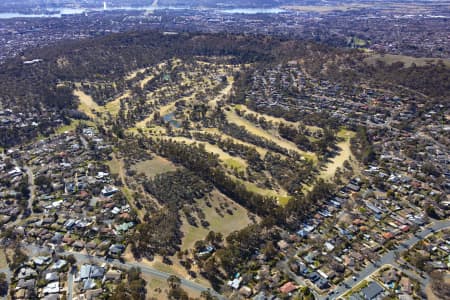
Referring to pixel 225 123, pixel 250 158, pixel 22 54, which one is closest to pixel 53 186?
pixel 250 158

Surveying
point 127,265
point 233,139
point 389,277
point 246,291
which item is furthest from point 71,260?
point 233,139

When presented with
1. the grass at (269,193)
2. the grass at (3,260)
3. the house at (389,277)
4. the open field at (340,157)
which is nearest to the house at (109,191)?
the grass at (3,260)

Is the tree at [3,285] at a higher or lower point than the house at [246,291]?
lower

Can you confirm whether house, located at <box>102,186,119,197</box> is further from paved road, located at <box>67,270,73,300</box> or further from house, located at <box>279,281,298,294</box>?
house, located at <box>279,281,298,294</box>

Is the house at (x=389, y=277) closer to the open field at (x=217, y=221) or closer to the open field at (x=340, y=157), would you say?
the open field at (x=217, y=221)

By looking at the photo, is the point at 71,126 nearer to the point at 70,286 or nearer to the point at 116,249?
the point at 116,249

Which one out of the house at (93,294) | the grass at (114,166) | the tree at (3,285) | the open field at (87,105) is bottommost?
the tree at (3,285)

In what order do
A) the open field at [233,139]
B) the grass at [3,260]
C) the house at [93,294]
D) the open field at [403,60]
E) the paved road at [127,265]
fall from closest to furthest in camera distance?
1. the house at [93,294]
2. the paved road at [127,265]
3. the grass at [3,260]
4. the open field at [233,139]
5. the open field at [403,60]

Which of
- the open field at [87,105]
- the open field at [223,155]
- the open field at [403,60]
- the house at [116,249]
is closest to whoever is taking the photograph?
the house at [116,249]
